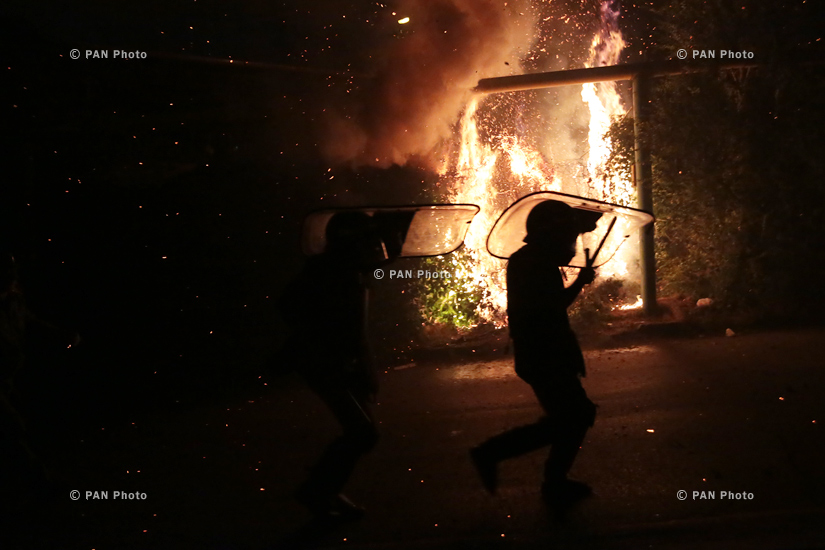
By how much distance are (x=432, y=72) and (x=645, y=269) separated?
12.6ft

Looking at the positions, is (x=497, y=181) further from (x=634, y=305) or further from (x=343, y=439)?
(x=343, y=439)

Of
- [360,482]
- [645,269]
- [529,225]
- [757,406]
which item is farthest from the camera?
[645,269]

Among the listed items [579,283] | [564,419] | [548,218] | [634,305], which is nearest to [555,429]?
[564,419]

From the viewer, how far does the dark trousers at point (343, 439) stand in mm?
3682

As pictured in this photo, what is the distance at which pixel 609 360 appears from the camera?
757cm

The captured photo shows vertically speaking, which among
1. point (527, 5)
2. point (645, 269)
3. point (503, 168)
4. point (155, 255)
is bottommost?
point (645, 269)

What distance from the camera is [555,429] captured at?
Answer: 12.4ft

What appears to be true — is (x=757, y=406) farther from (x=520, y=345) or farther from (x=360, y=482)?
(x=360, y=482)

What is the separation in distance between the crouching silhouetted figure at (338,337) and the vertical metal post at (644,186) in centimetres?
611

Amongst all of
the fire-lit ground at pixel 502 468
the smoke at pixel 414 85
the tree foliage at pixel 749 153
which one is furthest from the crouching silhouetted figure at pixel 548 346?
the tree foliage at pixel 749 153

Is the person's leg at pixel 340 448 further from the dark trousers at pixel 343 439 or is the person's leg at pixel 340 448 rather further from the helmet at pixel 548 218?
the helmet at pixel 548 218

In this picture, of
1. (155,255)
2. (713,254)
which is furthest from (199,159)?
(713,254)

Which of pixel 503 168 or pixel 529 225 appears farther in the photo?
pixel 503 168

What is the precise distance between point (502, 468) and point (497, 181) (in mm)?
6173
